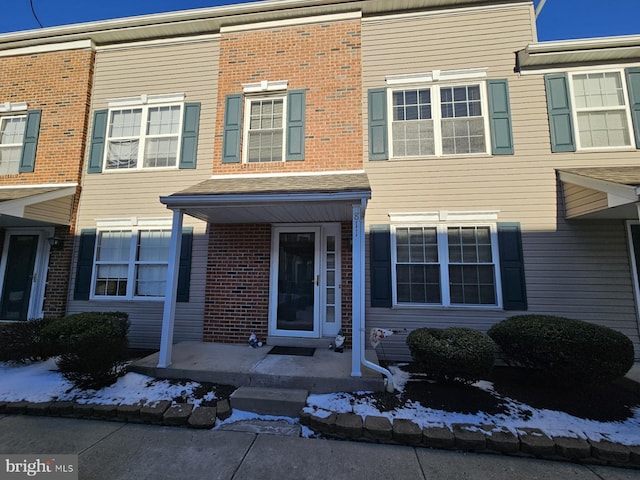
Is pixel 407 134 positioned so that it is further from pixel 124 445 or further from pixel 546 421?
pixel 124 445

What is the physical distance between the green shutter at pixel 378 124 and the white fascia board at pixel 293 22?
173cm

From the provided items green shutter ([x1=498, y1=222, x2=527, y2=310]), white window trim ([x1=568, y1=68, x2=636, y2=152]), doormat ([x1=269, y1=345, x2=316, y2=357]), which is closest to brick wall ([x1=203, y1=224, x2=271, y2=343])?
doormat ([x1=269, y1=345, x2=316, y2=357])

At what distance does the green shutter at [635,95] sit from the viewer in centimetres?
525

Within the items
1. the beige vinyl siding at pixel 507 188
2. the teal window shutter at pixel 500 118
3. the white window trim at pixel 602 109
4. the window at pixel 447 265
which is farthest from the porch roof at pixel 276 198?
the white window trim at pixel 602 109

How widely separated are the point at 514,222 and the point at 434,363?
313 centimetres

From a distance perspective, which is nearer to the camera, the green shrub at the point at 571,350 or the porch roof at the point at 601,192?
the green shrub at the point at 571,350

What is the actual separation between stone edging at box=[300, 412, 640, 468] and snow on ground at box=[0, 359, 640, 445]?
11cm

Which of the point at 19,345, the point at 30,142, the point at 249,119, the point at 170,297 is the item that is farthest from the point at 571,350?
the point at 30,142

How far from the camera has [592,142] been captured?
5.38 m

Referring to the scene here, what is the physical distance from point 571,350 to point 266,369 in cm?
393

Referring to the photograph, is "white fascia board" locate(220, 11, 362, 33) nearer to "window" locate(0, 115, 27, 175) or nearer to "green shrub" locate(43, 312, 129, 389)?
"window" locate(0, 115, 27, 175)

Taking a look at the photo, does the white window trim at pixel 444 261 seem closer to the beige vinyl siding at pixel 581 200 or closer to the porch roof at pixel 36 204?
the beige vinyl siding at pixel 581 200

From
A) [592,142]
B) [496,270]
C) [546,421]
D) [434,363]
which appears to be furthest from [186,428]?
[592,142]

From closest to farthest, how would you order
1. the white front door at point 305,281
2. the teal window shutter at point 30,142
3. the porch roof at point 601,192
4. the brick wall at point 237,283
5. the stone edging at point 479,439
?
the stone edging at point 479,439 < the porch roof at point 601,192 < the white front door at point 305,281 < the brick wall at point 237,283 < the teal window shutter at point 30,142
